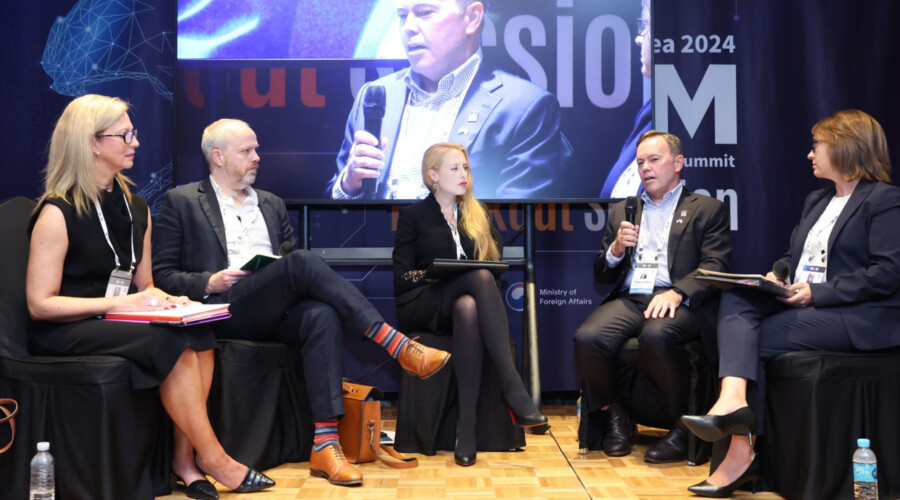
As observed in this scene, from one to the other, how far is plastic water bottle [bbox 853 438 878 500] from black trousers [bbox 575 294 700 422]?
0.93 metres

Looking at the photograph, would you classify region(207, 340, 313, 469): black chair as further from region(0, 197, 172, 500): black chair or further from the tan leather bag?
region(0, 197, 172, 500): black chair

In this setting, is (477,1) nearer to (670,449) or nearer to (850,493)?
(670,449)

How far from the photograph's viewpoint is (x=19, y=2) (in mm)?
4754

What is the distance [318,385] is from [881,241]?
6.93 ft

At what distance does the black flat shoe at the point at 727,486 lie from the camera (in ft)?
9.34

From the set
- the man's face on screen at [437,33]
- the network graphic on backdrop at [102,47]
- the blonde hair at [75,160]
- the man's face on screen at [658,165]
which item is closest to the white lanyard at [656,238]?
the man's face on screen at [658,165]

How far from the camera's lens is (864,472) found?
100 inches

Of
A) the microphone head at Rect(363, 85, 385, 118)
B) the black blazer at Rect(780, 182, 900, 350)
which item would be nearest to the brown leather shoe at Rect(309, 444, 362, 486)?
the black blazer at Rect(780, 182, 900, 350)

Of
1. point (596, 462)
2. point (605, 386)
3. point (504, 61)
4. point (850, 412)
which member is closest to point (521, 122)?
point (504, 61)

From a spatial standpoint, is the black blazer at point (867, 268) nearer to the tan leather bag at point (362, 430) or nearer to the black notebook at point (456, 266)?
the black notebook at point (456, 266)

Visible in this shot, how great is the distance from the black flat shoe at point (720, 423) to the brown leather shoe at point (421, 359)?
0.93 metres

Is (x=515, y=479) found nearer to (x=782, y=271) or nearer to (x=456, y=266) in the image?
(x=456, y=266)

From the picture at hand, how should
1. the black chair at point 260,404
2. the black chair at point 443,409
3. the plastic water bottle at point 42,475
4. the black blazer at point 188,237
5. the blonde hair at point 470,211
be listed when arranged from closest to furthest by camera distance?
the plastic water bottle at point 42,475 → the black chair at point 260,404 → the black blazer at point 188,237 → the black chair at point 443,409 → the blonde hair at point 470,211

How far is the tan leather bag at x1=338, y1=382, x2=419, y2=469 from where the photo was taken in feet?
11.1
